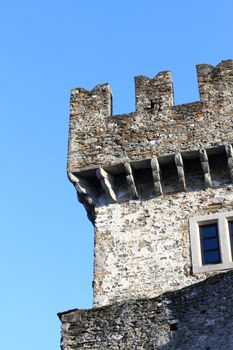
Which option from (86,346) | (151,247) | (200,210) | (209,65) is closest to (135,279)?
A: (151,247)

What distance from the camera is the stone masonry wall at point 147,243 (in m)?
14.3

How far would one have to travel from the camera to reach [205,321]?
10969mm

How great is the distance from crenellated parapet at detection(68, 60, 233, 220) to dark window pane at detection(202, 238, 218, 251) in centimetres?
112

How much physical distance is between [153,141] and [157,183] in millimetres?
960

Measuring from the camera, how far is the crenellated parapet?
50.5ft

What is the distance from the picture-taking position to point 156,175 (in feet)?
50.4

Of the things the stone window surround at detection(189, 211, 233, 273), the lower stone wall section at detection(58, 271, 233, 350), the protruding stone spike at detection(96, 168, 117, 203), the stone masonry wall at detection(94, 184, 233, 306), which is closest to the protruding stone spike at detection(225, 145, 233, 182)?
the stone masonry wall at detection(94, 184, 233, 306)

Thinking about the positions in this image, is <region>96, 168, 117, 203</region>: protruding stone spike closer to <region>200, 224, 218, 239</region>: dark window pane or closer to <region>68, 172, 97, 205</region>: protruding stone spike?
<region>68, 172, 97, 205</region>: protruding stone spike

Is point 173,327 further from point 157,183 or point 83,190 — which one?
point 83,190

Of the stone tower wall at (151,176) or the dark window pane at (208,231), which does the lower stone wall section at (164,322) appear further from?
the dark window pane at (208,231)

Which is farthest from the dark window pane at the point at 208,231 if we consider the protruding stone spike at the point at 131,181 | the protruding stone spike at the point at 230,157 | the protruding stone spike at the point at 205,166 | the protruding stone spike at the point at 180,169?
the protruding stone spike at the point at 131,181

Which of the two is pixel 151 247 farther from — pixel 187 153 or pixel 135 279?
pixel 187 153

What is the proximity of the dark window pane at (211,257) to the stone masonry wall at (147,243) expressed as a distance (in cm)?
31

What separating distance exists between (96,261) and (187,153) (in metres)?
2.79
